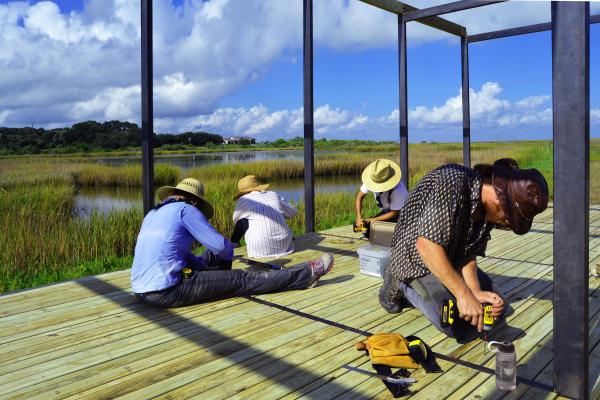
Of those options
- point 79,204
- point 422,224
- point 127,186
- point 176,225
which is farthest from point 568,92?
point 127,186

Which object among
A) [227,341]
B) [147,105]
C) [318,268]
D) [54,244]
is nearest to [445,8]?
[147,105]

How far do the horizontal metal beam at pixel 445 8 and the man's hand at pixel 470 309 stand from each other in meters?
4.21

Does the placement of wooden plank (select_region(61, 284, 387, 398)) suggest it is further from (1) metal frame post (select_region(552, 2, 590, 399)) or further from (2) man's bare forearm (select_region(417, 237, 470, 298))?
(1) metal frame post (select_region(552, 2, 590, 399))

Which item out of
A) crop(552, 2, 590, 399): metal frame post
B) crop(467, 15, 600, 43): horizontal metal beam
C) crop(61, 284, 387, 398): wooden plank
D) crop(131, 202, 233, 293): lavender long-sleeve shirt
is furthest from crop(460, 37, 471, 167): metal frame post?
crop(552, 2, 590, 399): metal frame post

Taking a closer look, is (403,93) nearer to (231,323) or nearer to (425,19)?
(425,19)

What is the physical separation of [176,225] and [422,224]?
4.34 feet

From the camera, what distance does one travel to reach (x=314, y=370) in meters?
2.04

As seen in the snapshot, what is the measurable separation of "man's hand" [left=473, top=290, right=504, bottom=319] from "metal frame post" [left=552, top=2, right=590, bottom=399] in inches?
12.3

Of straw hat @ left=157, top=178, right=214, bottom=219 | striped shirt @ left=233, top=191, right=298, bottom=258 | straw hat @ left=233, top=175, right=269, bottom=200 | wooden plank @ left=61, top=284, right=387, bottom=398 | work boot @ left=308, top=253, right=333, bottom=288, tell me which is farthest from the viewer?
straw hat @ left=233, top=175, right=269, bottom=200

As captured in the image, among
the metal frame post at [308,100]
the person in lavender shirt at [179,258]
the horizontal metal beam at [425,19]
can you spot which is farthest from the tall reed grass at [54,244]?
the horizontal metal beam at [425,19]

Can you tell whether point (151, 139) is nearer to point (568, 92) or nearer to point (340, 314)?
point (340, 314)

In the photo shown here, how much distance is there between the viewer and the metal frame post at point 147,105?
3760mm

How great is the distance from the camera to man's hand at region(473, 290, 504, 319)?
2068 mm

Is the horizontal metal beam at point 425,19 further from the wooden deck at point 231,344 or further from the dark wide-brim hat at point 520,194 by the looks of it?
the dark wide-brim hat at point 520,194
